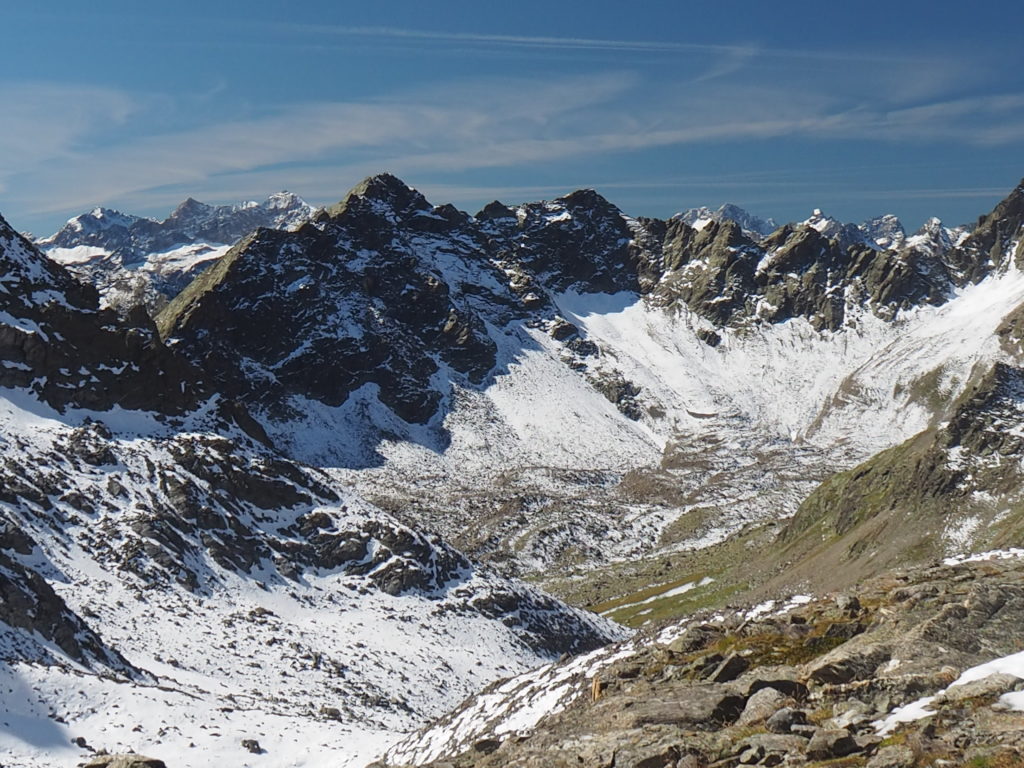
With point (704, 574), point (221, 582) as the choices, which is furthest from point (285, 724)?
point (704, 574)

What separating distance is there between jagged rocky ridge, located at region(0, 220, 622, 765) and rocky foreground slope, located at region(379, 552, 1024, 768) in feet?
45.6

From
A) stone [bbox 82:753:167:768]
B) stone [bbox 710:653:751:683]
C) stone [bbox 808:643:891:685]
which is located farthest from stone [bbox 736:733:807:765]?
stone [bbox 82:753:167:768]

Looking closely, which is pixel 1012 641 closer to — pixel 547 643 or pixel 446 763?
pixel 446 763

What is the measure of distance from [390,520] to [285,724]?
38299 millimetres

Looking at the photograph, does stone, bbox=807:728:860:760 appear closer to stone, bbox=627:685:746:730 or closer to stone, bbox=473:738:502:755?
stone, bbox=627:685:746:730

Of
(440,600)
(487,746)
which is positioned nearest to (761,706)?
(487,746)

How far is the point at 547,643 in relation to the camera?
70938 mm

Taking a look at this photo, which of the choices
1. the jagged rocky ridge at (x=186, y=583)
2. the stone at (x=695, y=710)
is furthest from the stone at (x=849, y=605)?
the jagged rocky ridge at (x=186, y=583)

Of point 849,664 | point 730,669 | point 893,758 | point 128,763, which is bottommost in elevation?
point 128,763

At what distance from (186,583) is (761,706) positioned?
51715mm

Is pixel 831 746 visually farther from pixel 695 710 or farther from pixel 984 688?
pixel 695 710

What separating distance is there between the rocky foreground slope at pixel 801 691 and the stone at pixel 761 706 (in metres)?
0.04

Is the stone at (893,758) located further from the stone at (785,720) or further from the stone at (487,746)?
the stone at (487,746)

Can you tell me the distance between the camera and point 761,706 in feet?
60.7
